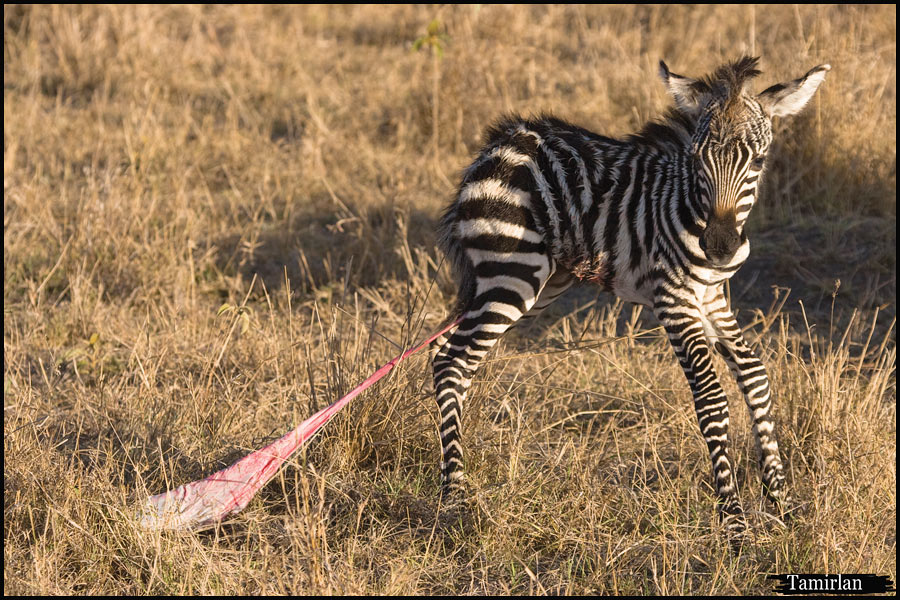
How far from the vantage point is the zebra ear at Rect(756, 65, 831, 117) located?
186 inches

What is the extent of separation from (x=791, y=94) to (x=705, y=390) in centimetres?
148

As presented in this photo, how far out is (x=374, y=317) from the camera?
→ 22.1 ft

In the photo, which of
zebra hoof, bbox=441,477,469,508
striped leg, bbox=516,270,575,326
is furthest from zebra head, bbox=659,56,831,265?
zebra hoof, bbox=441,477,469,508

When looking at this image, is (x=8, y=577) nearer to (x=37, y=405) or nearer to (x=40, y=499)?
(x=40, y=499)

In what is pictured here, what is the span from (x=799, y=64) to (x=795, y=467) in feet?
14.7

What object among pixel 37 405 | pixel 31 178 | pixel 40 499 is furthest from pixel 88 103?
pixel 40 499

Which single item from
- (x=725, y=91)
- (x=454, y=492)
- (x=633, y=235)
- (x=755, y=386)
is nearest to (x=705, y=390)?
(x=755, y=386)

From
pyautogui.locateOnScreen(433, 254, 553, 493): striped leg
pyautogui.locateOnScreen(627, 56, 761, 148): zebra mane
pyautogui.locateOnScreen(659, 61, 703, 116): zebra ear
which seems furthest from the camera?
pyautogui.locateOnScreen(433, 254, 553, 493): striped leg

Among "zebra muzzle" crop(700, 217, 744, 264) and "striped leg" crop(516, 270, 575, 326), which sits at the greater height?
"zebra muzzle" crop(700, 217, 744, 264)

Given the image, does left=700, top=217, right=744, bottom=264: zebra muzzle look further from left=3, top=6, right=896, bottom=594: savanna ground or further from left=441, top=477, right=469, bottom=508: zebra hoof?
left=441, top=477, right=469, bottom=508: zebra hoof

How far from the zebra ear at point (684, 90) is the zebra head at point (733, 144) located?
0.31 feet

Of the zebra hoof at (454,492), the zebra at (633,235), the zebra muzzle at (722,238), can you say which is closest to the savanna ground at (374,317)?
the zebra hoof at (454,492)

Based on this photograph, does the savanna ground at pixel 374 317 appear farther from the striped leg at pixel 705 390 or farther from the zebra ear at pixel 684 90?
the zebra ear at pixel 684 90

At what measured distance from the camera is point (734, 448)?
18.0ft
